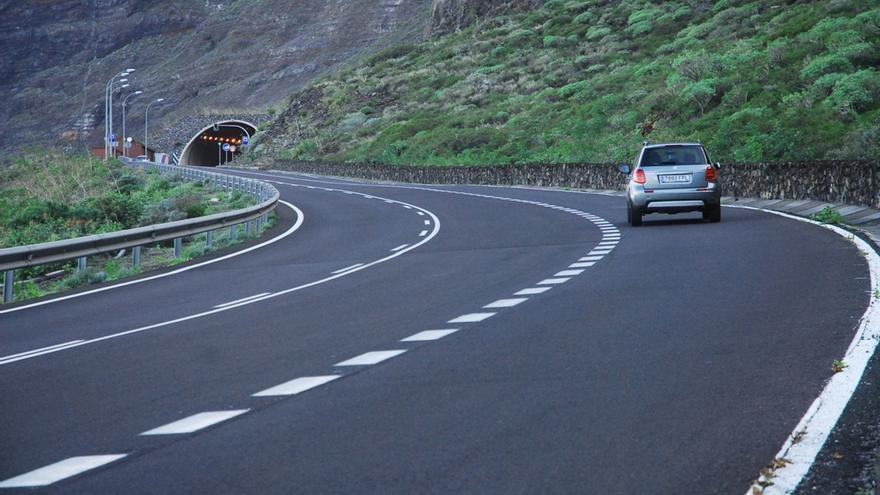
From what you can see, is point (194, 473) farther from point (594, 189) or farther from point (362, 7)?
point (362, 7)

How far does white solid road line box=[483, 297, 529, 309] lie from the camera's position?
1362 centimetres

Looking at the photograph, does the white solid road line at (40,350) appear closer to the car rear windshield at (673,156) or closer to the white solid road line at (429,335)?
the white solid road line at (429,335)

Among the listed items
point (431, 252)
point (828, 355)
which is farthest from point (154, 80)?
point (828, 355)

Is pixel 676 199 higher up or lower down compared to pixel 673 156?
lower down

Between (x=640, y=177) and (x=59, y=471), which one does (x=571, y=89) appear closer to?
(x=640, y=177)

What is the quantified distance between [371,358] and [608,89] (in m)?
79.3

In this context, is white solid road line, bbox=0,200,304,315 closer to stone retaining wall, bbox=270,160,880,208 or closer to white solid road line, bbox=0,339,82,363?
white solid road line, bbox=0,339,82,363

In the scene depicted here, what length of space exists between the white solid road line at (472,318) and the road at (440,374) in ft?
0.21

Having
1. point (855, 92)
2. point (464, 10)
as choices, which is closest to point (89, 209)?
point (855, 92)

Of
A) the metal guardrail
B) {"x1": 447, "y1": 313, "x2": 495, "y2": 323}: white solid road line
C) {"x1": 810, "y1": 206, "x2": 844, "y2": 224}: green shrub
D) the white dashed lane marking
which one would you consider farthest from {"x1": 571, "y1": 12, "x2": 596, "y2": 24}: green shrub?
{"x1": 447, "y1": 313, "x2": 495, "y2": 323}: white solid road line

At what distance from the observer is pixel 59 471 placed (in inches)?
259

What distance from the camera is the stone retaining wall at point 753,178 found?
1074 inches

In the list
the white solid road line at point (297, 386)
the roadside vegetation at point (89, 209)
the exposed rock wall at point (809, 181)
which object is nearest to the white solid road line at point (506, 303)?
the white solid road line at point (297, 386)

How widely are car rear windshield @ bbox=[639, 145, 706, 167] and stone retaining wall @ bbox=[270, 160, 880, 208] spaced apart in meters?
3.18
